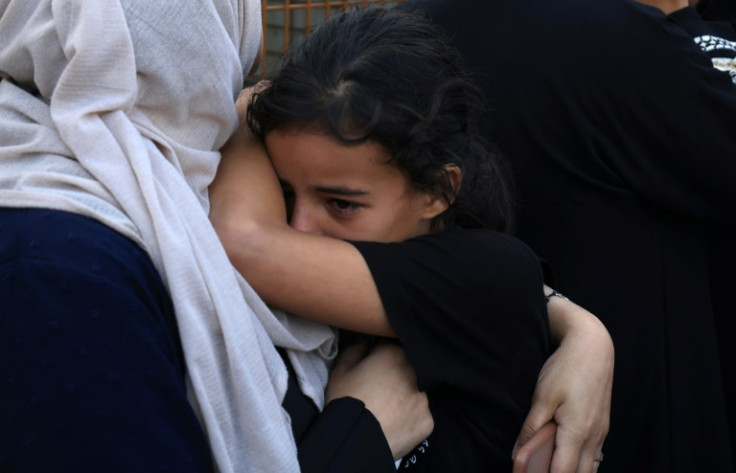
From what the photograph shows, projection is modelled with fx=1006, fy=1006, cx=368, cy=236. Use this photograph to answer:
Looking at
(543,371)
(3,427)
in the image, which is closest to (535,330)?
(543,371)

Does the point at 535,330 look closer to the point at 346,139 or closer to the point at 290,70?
the point at 346,139

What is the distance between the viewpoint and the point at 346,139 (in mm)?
1745

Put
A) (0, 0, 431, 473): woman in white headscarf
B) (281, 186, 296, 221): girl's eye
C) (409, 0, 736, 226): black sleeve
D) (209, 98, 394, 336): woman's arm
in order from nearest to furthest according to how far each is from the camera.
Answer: (0, 0, 431, 473): woman in white headscarf → (209, 98, 394, 336): woman's arm → (281, 186, 296, 221): girl's eye → (409, 0, 736, 226): black sleeve

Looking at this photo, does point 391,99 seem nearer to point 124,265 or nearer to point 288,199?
point 288,199

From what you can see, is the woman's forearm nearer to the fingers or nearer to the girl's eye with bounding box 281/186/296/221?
the girl's eye with bounding box 281/186/296/221

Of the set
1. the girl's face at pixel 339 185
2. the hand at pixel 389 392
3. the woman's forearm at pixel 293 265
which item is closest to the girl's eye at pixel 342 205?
the girl's face at pixel 339 185

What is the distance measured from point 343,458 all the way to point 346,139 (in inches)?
21.8

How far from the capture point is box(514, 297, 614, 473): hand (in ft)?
6.23

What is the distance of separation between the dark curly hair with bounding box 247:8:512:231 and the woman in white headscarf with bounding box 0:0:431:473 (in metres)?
0.24

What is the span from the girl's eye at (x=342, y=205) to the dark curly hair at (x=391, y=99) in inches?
4.2

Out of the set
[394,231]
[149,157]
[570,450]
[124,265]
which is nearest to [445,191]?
[394,231]

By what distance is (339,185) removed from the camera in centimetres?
175

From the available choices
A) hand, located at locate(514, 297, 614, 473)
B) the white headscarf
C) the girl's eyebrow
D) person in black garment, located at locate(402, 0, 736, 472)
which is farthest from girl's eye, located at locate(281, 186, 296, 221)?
person in black garment, located at locate(402, 0, 736, 472)

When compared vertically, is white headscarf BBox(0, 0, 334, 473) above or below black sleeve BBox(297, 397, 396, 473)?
above
